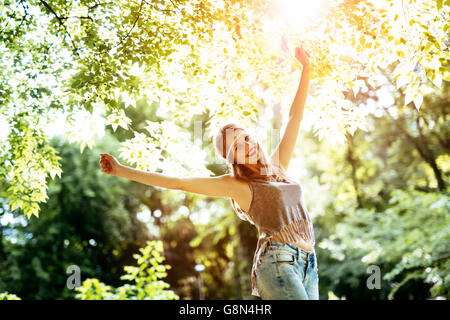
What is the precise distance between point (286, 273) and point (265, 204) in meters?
0.34

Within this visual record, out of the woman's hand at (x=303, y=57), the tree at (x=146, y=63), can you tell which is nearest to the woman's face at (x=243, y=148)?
the woman's hand at (x=303, y=57)

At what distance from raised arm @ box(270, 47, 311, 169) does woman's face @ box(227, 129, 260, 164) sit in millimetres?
243

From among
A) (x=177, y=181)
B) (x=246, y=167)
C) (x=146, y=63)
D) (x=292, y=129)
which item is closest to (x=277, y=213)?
(x=246, y=167)

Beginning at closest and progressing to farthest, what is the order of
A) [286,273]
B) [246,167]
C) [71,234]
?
1. [286,273]
2. [246,167]
3. [71,234]

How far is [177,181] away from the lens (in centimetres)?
185

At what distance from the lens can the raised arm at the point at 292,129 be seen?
2.22 metres

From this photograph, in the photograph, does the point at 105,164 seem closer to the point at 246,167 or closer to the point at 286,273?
the point at 246,167

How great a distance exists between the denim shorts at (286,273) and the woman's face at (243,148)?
44 centimetres

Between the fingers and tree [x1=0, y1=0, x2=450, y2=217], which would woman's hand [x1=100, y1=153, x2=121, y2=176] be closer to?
the fingers

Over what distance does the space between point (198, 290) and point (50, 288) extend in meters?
4.91

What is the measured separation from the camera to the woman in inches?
65.7

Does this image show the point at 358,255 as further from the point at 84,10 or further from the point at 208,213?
the point at 84,10
